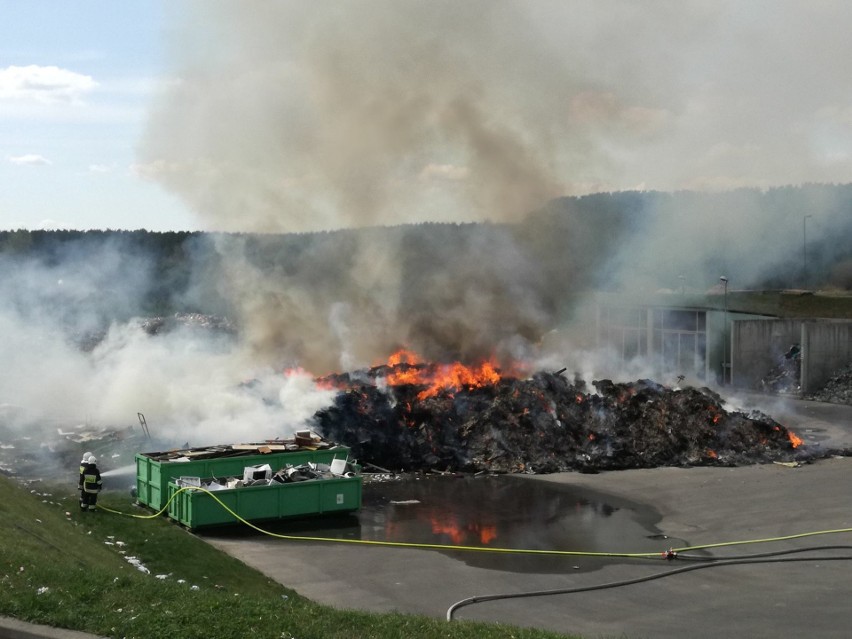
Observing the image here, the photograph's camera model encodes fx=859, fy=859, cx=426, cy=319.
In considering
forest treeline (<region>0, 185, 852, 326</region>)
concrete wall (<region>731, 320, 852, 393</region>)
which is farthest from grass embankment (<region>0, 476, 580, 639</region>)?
concrete wall (<region>731, 320, 852, 393</region>)

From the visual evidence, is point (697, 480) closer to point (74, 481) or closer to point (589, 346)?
point (74, 481)

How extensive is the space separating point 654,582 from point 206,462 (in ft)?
32.8

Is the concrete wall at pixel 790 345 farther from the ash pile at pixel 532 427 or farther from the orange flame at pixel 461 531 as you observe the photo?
the orange flame at pixel 461 531

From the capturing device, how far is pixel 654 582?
48.3 feet

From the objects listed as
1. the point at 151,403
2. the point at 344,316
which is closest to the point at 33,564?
the point at 151,403

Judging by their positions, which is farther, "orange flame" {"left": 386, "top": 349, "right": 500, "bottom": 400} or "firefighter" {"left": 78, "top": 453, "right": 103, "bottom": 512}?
"orange flame" {"left": 386, "top": 349, "right": 500, "bottom": 400}

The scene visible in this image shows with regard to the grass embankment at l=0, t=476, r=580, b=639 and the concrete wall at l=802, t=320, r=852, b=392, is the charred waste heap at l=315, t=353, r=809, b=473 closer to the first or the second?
the concrete wall at l=802, t=320, r=852, b=392

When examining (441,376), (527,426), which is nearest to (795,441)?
(527,426)

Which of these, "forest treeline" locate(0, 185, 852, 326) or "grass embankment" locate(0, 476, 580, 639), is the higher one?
"forest treeline" locate(0, 185, 852, 326)

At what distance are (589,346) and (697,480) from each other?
2348 cm

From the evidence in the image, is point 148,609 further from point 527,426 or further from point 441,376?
point 441,376

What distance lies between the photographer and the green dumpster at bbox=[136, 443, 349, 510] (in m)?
18.8

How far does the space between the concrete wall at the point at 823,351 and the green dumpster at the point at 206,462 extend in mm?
29254

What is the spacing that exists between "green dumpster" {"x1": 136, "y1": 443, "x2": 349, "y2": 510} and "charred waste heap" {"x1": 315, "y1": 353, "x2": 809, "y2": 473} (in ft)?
17.0
